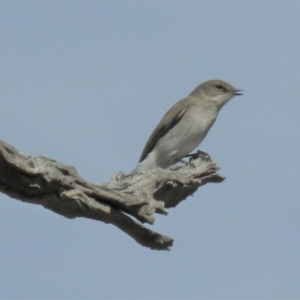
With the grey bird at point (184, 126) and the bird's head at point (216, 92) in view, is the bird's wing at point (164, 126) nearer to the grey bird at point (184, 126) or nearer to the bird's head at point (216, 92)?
the grey bird at point (184, 126)

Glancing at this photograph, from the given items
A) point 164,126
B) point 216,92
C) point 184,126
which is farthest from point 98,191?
point 216,92

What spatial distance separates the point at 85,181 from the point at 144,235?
0.75 m

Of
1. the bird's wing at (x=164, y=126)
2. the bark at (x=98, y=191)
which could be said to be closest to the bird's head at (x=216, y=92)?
the bird's wing at (x=164, y=126)

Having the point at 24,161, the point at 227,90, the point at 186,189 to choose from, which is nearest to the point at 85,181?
the point at 24,161

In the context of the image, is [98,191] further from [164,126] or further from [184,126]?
[164,126]

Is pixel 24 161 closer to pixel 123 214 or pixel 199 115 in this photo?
pixel 123 214

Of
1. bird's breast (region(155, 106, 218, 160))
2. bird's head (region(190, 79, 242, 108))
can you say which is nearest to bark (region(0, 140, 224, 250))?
bird's breast (region(155, 106, 218, 160))

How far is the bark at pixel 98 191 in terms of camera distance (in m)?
5.56

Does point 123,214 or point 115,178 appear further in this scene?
point 115,178

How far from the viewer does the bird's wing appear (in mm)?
11469

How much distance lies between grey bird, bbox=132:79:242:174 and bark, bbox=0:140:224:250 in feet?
12.6

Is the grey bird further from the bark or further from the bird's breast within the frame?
the bark

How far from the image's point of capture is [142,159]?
37.8ft

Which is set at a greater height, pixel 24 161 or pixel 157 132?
pixel 157 132
